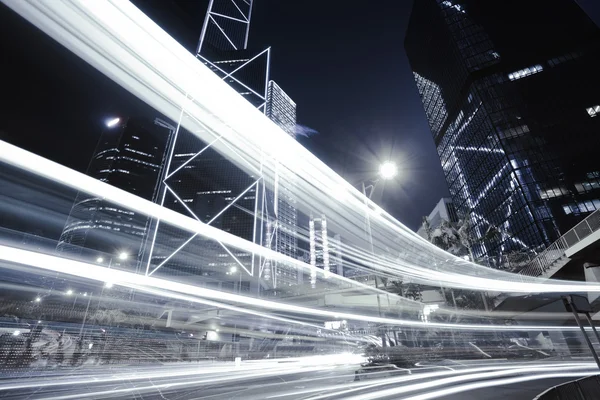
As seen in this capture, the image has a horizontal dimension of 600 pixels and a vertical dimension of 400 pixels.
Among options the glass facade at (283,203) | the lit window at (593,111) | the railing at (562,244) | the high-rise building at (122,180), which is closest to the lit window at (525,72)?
the lit window at (593,111)

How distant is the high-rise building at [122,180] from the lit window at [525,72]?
103 meters

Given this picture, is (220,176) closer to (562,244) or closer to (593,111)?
(562,244)

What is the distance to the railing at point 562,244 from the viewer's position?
14.5 meters

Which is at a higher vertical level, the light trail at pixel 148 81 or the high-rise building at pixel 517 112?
the high-rise building at pixel 517 112

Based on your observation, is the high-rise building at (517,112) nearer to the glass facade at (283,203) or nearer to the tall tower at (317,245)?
the tall tower at (317,245)

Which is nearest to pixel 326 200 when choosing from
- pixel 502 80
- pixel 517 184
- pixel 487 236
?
pixel 487 236

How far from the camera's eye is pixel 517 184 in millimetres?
59156

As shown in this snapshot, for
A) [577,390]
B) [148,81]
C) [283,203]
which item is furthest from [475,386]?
[283,203]

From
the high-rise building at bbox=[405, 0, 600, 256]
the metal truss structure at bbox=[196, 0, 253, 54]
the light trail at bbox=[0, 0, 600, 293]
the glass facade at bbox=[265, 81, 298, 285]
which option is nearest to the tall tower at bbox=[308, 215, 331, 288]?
the light trail at bbox=[0, 0, 600, 293]

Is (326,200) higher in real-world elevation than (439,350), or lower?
higher

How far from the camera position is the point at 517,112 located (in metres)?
66.3

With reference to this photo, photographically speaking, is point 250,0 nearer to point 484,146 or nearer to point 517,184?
point 484,146

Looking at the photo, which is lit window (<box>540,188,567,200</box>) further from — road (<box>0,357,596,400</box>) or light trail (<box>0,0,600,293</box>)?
light trail (<box>0,0,600,293</box>)

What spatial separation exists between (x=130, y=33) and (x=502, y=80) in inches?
3541
